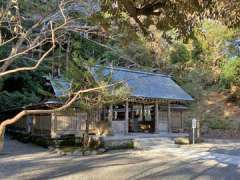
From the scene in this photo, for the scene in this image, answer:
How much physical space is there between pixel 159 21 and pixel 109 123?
A: 14672mm

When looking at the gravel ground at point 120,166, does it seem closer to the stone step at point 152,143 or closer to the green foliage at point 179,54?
the stone step at point 152,143

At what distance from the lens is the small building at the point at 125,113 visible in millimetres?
18734

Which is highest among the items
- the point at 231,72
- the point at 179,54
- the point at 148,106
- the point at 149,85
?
the point at 179,54

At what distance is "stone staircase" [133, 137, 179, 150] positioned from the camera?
61.3 feet

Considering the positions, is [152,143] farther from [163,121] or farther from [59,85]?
[59,85]

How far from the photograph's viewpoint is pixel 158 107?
22844mm

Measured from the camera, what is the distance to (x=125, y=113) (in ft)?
67.6

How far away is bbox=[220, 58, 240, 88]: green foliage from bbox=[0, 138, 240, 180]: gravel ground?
1606cm

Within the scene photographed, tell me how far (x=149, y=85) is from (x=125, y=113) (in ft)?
8.97

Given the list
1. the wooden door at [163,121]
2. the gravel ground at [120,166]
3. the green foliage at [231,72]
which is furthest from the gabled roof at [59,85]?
the green foliage at [231,72]

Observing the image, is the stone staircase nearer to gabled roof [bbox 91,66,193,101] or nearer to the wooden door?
the wooden door

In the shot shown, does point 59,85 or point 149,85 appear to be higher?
point 149,85

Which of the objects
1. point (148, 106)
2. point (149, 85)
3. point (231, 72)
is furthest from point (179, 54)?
point (149, 85)

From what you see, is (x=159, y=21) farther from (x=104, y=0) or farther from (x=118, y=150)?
(x=118, y=150)
